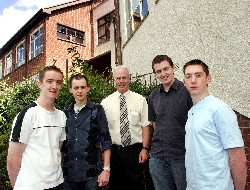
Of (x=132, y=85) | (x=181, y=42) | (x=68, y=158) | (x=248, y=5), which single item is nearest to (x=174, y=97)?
(x=68, y=158)

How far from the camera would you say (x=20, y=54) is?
23094 mm

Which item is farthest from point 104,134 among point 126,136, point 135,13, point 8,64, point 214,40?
point 8,64

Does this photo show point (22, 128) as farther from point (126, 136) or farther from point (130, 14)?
point (130, 14)

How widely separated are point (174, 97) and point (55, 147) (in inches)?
59.8

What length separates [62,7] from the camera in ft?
65.1

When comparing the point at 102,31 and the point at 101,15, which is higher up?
the point at 101,15

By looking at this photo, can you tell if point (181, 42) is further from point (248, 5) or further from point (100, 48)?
point (100, 48)

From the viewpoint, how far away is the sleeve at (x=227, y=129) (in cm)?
212

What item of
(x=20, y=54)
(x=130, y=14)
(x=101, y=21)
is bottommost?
(x=130, y=14)

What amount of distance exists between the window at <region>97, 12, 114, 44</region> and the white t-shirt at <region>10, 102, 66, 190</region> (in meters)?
18.3

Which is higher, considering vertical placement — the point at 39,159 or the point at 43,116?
the point at 43,116

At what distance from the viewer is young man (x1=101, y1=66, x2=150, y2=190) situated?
12.2 ft

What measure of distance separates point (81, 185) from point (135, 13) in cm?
910

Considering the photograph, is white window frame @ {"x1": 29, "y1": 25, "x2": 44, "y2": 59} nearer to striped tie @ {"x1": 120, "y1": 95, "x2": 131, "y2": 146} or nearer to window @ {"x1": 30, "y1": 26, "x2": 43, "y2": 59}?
window @ {"x1": 30, "y1": 26, "x2": 43, "y2": 59}
